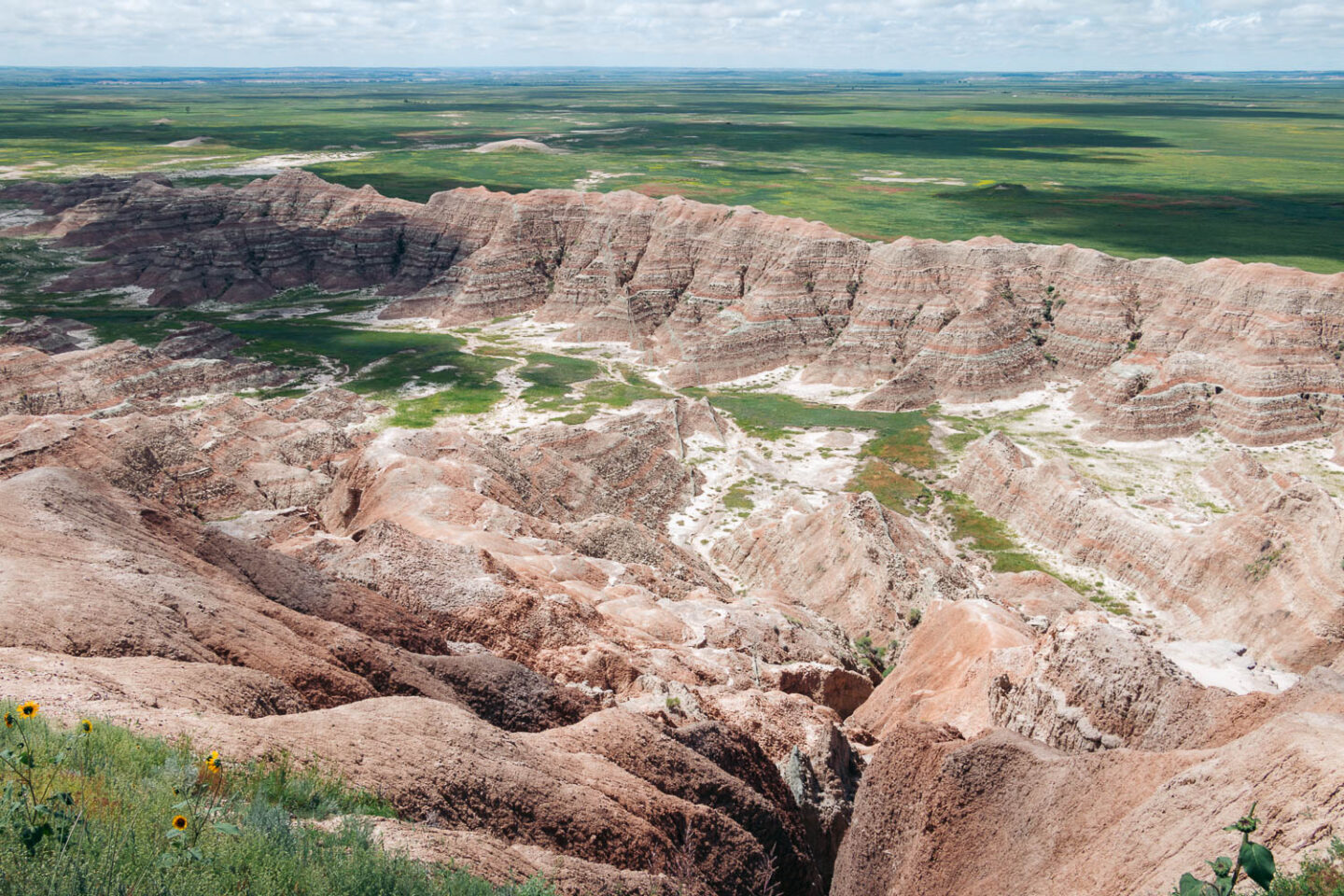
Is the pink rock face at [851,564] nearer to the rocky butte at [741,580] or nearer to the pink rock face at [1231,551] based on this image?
the rocky butte at [741,580]

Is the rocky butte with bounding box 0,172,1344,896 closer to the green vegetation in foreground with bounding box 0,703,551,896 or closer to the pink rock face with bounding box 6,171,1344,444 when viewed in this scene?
the pink rock face with bounding box 6,171,1344,444

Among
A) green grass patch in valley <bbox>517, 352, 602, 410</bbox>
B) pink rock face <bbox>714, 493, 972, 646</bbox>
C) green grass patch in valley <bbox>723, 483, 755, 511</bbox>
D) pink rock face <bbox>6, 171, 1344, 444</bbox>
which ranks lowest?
green grass patch in valley <bbox>723, 483, 755, 511</bbox>

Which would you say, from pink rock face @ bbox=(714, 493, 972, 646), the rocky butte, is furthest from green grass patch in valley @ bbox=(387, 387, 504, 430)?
pink rock face @ bbox=(714, 493, 972, 646)

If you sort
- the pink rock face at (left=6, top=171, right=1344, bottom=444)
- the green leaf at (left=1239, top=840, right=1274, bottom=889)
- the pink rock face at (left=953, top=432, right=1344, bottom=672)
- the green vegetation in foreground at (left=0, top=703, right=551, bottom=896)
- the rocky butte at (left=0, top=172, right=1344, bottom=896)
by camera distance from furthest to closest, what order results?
the pink rock face at (left=6, top=171, right=1344, bottom=444) → the pink rock face at (left=953, top=432, right=1344, bottom=672) → the rocky butte at (left=0, top=172, right=1344, bottom=896) → the green leaf at (left=1239, top=840, right=1274, bottom=889) → the green vegetation in foreground at (left=0, top=703, right=551, bottom=896)

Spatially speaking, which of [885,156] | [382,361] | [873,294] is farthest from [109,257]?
[885,156]

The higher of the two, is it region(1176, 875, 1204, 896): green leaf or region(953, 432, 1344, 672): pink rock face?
region(1176, 875, 1204, 896): green leaf

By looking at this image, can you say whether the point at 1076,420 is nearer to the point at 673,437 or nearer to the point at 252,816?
the point at 673,437

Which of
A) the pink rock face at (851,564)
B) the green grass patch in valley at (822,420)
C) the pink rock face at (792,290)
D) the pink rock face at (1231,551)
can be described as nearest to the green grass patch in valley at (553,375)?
the pink rock face at (792,290)
